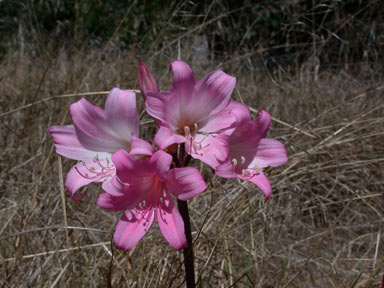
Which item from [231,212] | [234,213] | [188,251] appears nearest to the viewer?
[188,251]

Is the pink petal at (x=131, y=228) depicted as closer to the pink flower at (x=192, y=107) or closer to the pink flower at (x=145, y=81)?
the pink flower at (x=192, y=107)

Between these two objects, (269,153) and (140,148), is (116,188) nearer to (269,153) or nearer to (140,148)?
(140,148)

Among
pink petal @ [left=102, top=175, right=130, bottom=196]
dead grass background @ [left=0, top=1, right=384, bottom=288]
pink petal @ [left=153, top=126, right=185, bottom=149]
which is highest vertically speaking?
pink petal @ [left=153, top=126, right=185, bottom=149]

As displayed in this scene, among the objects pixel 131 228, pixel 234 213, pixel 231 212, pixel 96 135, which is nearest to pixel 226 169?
pixel 131 228

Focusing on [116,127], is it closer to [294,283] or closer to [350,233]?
[294,283]

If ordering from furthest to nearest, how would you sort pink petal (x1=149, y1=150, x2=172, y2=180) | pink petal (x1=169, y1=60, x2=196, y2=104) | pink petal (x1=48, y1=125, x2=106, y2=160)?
pink petal (x1=48, y1=125, x2=106, y2=160)
pink petal (x1=169, y1=60, x2=196, y2=104)
pink petal (x1=149, y1=150, x2=172, y2=180)

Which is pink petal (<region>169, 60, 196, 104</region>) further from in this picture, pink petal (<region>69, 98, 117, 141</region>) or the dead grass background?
the dead grass background

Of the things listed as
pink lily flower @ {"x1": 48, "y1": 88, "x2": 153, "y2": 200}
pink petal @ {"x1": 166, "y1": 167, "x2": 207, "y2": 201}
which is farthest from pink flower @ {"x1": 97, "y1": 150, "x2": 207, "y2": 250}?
pink lily flower @ {"x1": 48, "y1": 88, "x2": 153, "y2": 200}
